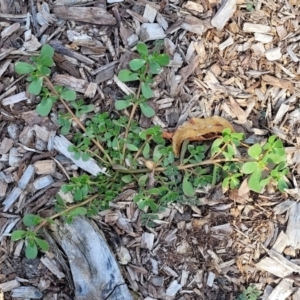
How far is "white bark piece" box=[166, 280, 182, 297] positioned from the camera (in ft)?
7.34

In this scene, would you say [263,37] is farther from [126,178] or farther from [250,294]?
[250,294]

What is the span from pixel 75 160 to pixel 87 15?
60cm

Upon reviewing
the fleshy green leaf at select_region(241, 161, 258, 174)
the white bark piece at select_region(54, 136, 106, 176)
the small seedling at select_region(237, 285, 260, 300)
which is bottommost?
the small seedling at select_region(237, 285, 260, 300)

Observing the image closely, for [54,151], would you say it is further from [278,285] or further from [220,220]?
[278,285]

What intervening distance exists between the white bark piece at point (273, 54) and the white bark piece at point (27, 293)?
52.1 inches

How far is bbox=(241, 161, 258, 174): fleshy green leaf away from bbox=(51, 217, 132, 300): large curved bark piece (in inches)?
23.7

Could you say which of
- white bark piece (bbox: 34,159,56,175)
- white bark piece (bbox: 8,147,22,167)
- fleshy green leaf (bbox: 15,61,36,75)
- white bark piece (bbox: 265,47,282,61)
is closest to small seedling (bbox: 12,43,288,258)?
fleshy green leaf (bbox: 15,61,36,75)

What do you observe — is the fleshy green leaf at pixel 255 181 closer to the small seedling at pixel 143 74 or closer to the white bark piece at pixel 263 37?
the small seedling at pixel 143 74

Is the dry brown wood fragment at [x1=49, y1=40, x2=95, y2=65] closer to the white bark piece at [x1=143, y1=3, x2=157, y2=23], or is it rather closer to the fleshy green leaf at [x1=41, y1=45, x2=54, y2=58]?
the fleshy green leaf at [x1=41, y1=45, x2=54, y2=58]

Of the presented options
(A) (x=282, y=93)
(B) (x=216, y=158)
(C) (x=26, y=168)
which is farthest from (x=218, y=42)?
(C) (x=26, y=168)

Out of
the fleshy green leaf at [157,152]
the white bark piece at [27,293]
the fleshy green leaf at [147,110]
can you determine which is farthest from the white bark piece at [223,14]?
the white bark piece at [27,293]

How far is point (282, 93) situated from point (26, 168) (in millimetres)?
1085

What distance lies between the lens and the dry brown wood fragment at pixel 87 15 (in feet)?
7.64

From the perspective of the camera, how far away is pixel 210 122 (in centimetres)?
227
